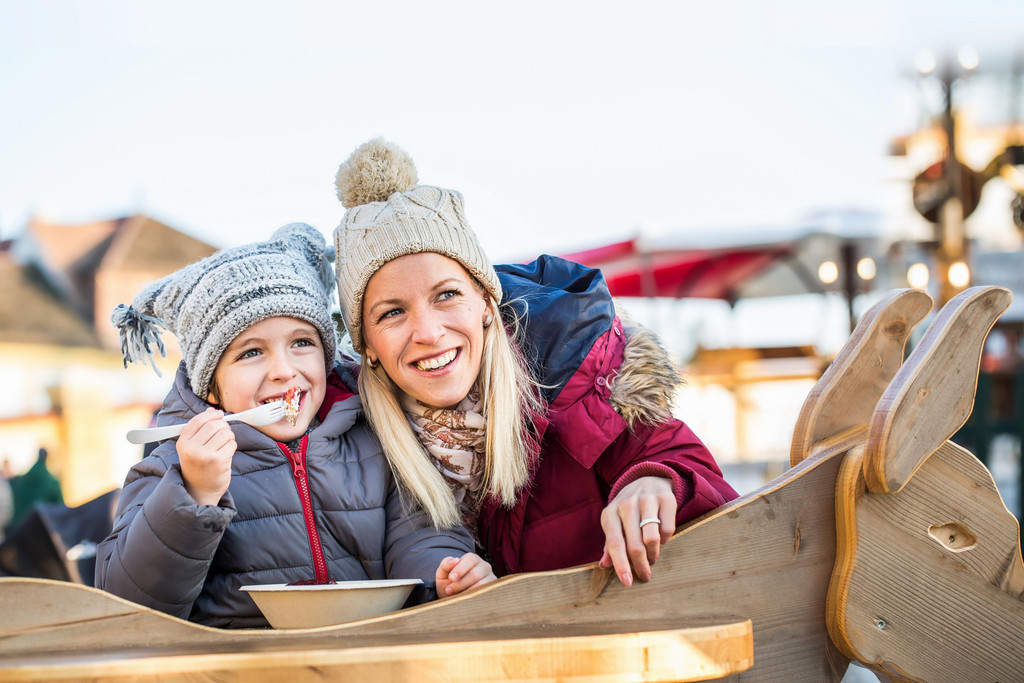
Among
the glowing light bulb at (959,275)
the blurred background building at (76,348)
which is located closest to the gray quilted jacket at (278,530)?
the glowing light bulb at (959,275)

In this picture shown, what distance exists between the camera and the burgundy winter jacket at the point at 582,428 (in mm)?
1418

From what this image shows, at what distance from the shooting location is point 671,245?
21.4 feet

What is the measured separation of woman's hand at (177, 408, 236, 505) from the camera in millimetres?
1167

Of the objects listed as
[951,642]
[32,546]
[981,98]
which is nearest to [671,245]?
[32,546]

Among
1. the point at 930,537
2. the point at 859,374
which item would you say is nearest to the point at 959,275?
the point at 859,374

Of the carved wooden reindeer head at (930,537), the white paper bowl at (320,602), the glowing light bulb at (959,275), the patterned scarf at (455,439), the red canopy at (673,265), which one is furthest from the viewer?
the red canopy at (673,265)

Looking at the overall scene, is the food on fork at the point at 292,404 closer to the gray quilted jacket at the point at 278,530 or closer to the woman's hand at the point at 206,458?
the gray quilted jacket at the point at 278,530

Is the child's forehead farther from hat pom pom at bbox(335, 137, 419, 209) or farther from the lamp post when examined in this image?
the lamp post

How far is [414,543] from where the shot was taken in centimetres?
142

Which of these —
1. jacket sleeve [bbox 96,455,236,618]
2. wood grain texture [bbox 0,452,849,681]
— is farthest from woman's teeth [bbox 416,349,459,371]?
wood grain texture [bbox 0,452,849,681]

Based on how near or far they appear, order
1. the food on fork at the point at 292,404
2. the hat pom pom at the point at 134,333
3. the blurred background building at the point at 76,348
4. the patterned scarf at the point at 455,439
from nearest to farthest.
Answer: the food on fork at the point at 292,404
the patterned scarf at the point at 455,439
the hat pom pom at the point at 134,333
the blurred background building at the point at 76,348

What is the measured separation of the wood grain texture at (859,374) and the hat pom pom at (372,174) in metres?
0.95

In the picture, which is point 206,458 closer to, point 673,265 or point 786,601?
point 786,601

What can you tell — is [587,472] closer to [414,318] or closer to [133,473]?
[414,318]
